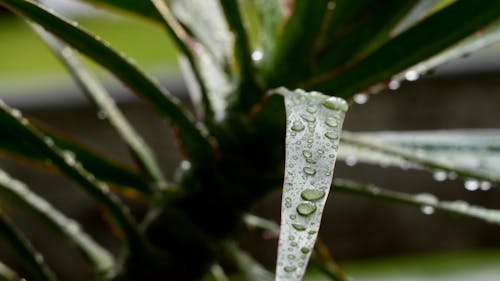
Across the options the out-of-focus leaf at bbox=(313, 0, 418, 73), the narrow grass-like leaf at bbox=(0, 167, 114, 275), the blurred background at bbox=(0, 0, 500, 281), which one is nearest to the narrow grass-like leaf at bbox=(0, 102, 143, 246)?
the narrow grass-like leaf at bbox=(0, 167, 114, 275)

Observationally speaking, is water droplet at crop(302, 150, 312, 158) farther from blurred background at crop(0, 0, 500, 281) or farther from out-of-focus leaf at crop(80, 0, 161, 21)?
blurred background at crop(0, 0, 500, 281)

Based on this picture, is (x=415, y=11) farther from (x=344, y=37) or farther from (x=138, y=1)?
(x=138, y=1)

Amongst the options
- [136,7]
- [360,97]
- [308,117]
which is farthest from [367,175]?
[308,117]

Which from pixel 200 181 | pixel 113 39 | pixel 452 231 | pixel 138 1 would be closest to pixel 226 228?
pixel 200 181

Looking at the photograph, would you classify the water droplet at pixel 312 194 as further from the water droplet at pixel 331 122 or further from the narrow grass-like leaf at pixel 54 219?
the narrow grass-like leaf at pixel 54 219

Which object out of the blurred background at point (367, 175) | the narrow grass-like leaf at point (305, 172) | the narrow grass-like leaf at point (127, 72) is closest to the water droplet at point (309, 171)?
the narrow grass-like leaf at point (305, 172)
